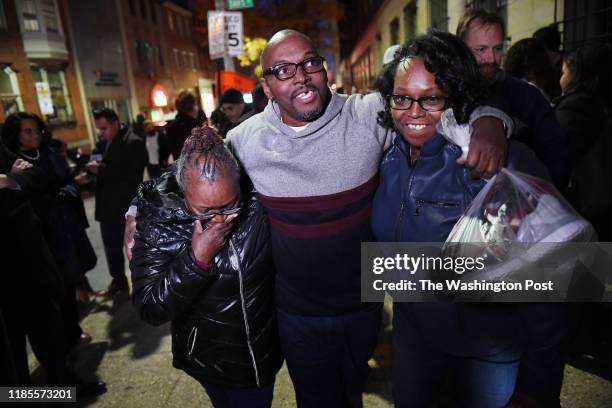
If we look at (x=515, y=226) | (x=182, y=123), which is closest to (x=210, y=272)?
(x=515, y=226)

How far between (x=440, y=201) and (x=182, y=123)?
5.28 m

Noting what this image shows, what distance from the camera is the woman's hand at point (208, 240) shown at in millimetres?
1604

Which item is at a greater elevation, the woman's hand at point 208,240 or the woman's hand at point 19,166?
the woman's hand at point 19,166

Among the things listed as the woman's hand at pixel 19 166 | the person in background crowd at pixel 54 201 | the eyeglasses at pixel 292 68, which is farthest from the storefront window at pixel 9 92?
the eyeglasses at pixel 292 68

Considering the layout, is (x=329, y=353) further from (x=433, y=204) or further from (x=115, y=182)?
(x=115, y=182)

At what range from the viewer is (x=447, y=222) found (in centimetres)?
151

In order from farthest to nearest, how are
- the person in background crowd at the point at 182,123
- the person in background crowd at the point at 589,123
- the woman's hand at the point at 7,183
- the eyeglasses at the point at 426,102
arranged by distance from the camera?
1. the person in background crowd at the point at 182,123
2. the person in background crowd at the point at 589,123
3. the woman's hand at the point at 7,183
4. the eyeglasses at the point at 426,102

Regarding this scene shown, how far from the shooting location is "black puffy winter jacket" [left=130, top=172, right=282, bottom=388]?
173 cm

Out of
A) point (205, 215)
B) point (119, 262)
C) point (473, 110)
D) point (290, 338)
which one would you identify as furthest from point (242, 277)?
point (119, 262)

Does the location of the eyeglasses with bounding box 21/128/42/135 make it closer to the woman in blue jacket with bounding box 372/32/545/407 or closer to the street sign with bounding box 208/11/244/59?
the woman in blue jacket with bounding box 372/32/545/407

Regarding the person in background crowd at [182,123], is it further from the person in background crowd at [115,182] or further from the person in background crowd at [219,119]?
the person in background crowd at [115,182]

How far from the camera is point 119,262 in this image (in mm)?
4621

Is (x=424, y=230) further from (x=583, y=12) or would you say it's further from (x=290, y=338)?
(x=583, y=12)

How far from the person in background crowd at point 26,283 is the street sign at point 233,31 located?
6205mm
